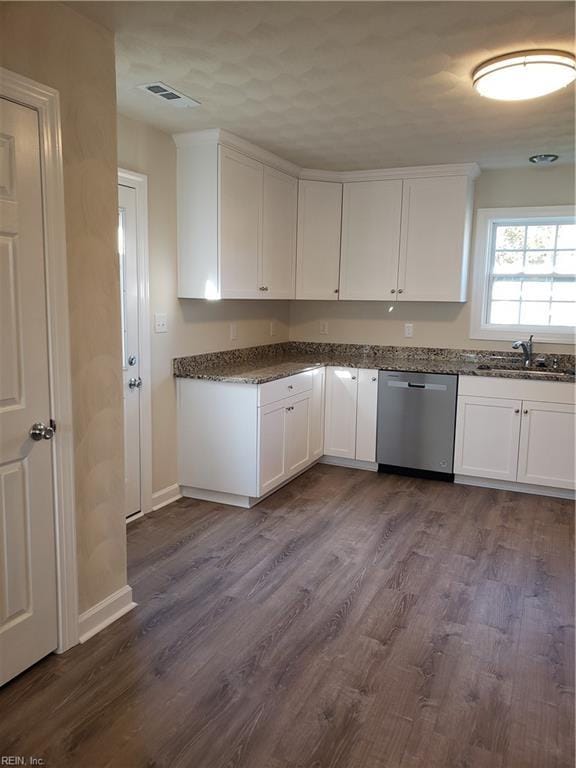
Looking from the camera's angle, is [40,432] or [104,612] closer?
[40,432]

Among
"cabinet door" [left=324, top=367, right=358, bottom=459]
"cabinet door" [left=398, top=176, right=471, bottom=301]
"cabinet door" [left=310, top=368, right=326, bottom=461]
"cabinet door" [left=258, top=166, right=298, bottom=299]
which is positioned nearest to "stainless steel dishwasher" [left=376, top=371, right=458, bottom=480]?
"cabinet door" [left=324, top=367, right=358, bottom=459]

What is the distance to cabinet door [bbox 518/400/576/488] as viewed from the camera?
13.2 feet

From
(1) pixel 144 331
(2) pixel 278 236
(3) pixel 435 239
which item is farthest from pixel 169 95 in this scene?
(3) pixel 435 239

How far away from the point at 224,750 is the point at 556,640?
4.84 ft

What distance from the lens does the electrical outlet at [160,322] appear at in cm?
363

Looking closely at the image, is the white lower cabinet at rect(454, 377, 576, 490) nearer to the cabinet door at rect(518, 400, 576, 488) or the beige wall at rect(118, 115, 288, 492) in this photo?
the cabinet door at rect(518, 400, 576, 488)

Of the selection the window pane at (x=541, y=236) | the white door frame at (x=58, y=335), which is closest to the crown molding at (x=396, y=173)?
the window pane at (x=541, y=236)

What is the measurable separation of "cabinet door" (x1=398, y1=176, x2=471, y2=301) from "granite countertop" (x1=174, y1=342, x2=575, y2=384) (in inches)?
20.9

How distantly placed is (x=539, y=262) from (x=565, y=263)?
0.62 feet

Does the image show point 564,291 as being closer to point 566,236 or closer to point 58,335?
point 566,236

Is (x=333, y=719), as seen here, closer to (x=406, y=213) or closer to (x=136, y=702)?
(x=136, y=702)

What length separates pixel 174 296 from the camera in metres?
3.78

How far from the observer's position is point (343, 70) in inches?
102

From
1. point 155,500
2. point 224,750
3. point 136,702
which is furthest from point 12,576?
point 155,500
